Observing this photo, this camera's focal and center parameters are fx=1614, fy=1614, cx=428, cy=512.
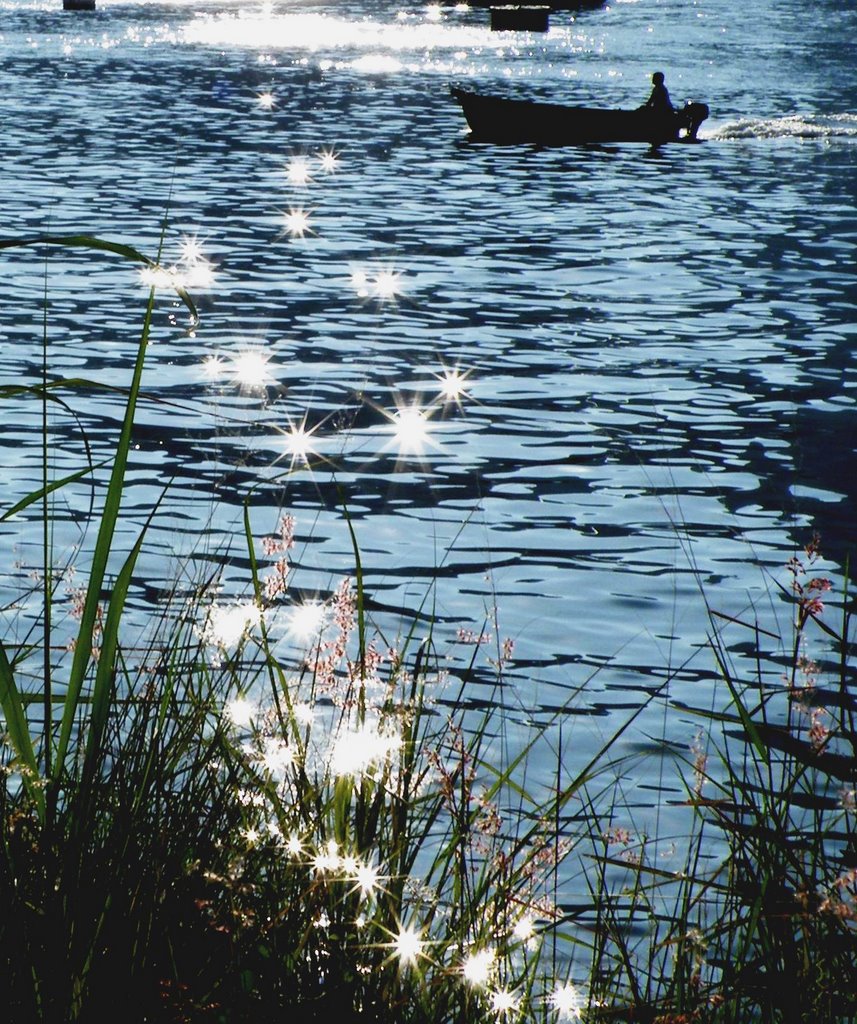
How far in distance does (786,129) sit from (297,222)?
69.0 feet

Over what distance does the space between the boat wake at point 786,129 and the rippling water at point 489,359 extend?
0.17 m

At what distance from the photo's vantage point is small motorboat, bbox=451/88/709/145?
127 ft

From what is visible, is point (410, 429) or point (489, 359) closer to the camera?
point (410, 429)

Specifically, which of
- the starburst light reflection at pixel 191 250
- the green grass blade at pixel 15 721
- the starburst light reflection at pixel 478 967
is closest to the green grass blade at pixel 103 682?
the green grass blade at pixel 15 721

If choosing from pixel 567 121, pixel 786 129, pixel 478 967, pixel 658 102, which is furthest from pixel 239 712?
pixel 786 129

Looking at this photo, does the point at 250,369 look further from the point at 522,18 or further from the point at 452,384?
the point at 522,18

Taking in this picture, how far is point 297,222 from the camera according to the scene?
27750 mm

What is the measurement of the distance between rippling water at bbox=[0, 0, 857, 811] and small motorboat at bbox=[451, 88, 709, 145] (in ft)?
2.54

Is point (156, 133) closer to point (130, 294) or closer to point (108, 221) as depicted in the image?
point (108, 221)

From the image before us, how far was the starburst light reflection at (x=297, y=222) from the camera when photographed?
26.7 meters

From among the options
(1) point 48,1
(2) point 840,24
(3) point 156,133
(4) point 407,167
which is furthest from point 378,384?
(1) point 48,1

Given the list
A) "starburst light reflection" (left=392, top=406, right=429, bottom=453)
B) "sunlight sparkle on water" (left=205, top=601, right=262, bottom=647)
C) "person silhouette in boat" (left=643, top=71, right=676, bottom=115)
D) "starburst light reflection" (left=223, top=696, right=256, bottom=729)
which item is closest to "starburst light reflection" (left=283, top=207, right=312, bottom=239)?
"starburst light reflection" (left=392, top=406, right=429, bottom=453)

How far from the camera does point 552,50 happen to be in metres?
84.8

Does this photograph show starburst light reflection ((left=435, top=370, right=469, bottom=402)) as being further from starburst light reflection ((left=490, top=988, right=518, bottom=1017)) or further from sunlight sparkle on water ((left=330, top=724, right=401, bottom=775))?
starburst light reflection ((left=490, top=988, right=518, bottom=1017))
